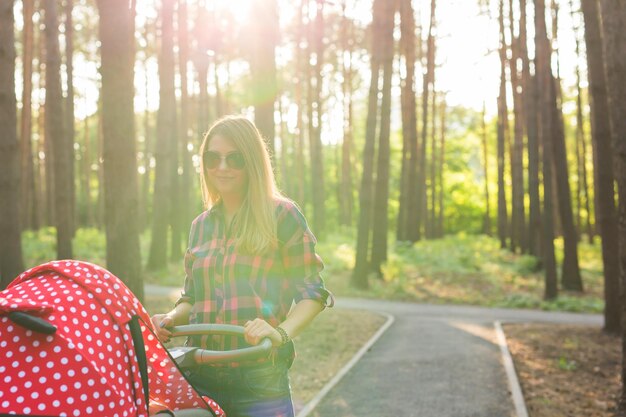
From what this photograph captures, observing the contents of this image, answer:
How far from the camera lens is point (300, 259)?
2.95 metres

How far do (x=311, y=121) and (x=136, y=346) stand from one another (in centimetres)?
3257

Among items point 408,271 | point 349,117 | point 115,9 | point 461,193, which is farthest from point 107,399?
point 461,193

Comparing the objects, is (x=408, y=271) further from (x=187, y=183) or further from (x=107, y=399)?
(x=107, y=399)

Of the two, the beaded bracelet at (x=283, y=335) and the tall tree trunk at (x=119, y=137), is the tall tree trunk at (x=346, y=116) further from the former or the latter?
Result: the beaded bracelet at (x=283, y=335)

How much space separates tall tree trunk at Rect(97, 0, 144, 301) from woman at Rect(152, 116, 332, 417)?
647 centimetres

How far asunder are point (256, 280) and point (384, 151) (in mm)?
16842

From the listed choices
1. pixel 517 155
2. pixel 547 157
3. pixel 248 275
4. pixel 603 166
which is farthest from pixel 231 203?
pixel 517 155

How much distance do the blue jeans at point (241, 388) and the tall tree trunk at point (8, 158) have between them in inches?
339

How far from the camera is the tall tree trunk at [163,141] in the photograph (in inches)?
738

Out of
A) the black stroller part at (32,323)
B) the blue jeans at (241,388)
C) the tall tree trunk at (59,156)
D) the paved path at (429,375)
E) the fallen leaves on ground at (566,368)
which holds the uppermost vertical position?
the tall tree trunk at (59,156)

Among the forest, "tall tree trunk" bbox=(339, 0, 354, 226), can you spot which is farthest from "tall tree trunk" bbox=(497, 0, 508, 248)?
"tall tree trunk" bbox=(339, 0, 354, 226)

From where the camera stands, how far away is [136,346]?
2143mm

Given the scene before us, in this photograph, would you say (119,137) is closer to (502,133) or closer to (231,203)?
(231,203)

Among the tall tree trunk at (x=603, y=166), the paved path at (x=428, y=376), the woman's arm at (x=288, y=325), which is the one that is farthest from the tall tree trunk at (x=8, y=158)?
the tall tree trunk at (x=603, y=166)
